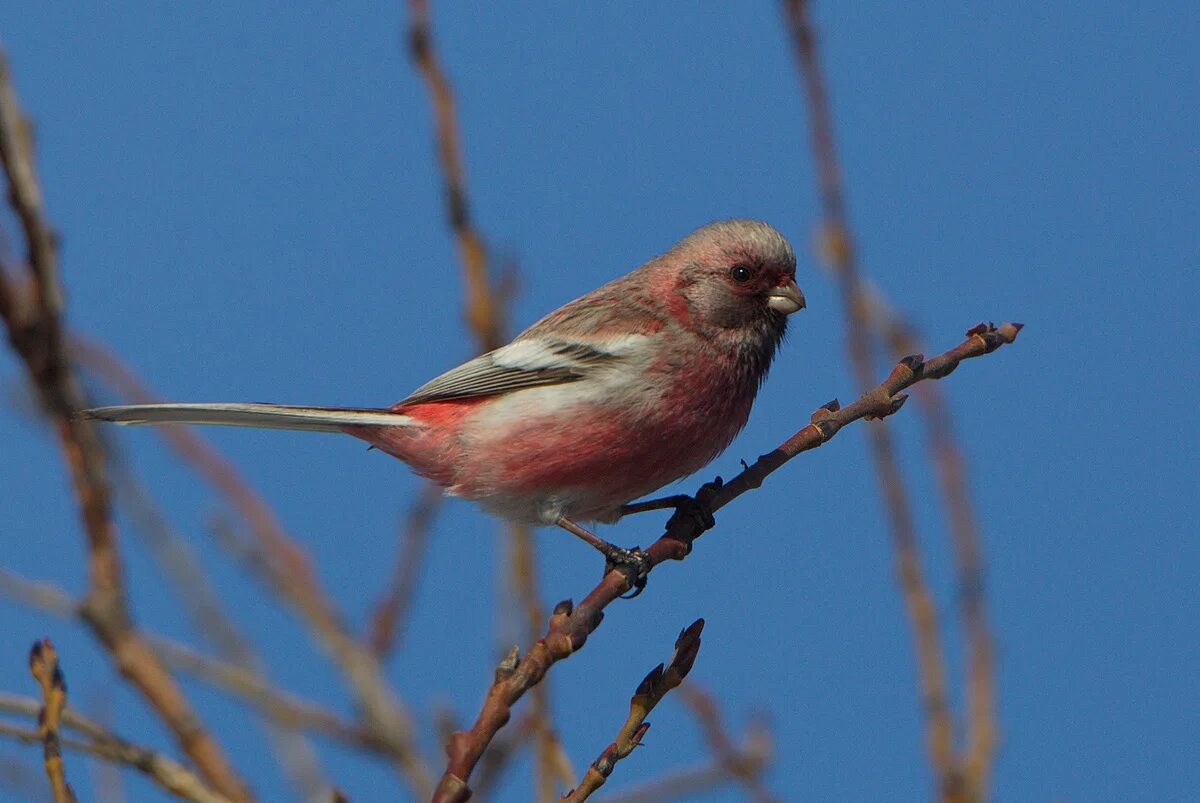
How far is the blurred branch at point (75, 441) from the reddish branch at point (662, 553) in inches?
37.6

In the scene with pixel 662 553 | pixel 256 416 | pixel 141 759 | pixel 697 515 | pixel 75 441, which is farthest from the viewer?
pixel 256 416

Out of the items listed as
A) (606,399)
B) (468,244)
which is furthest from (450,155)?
(606,399)

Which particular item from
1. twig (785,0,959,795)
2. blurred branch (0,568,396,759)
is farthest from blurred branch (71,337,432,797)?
twig (785,0,959,795)

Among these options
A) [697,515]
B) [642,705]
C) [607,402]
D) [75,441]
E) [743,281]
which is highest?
[743,281]

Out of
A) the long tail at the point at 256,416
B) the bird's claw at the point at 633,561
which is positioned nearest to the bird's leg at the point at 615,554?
the bird's claw at the point at 633,561

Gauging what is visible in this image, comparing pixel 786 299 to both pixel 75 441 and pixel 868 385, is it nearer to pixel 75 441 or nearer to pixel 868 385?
pixel 868 385

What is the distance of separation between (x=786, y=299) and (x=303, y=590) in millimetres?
1899

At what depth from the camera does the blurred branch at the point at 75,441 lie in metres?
2.75

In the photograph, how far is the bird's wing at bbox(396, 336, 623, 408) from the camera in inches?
169

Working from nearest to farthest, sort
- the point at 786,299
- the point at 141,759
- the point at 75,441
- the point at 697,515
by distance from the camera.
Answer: the point at 141,759, the point at 75,441, the point at 697,515, the point at 786,299

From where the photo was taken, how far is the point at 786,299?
14.2ft

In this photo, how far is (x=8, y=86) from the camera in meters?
2.85

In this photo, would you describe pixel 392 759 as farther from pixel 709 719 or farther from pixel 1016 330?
pixel 1016 330

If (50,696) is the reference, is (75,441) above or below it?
above
